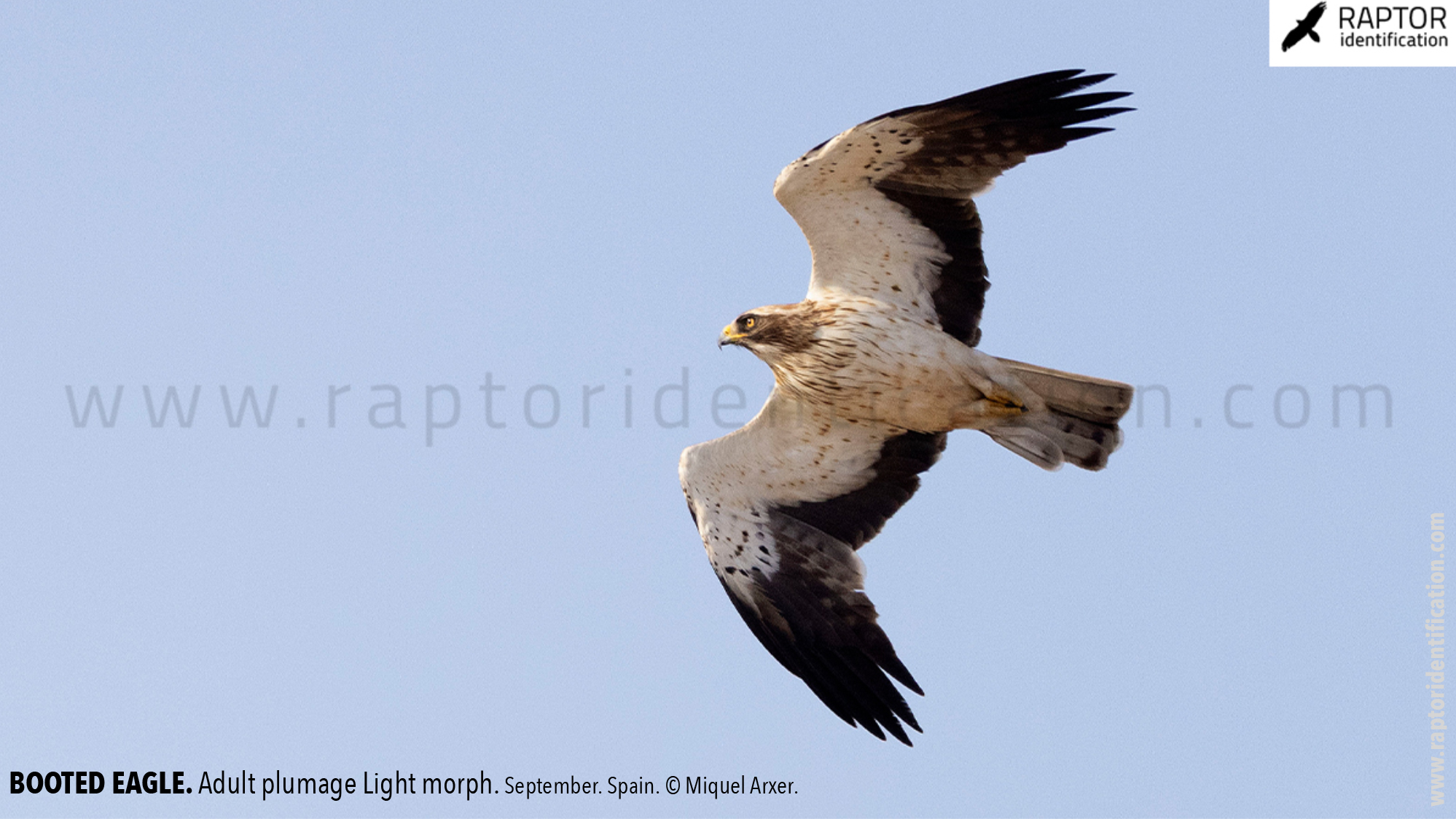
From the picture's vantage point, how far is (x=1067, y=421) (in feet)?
32.5

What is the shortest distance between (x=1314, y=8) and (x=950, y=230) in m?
→ 4.53

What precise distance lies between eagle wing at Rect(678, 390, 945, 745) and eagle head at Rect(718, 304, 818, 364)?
560mm

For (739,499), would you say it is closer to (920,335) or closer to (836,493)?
(836,493)

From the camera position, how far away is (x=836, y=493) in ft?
35.6

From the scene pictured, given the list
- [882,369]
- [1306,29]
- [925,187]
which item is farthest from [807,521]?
[1306,29]

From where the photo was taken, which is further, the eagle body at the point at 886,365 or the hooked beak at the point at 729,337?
the hooked beak at the point at 729,337

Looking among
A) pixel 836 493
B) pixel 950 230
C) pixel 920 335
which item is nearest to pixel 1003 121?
pixel 950 230

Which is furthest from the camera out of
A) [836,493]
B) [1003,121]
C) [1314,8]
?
[1314,8]

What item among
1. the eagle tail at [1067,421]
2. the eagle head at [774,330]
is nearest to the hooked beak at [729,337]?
the eagle head at [774,330]

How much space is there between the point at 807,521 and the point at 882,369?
5.24 feet

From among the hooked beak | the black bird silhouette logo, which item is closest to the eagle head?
the hooked beak

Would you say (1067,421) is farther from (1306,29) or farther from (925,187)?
(1306,29)

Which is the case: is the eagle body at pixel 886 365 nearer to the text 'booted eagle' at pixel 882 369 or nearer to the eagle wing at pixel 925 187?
the text 'booted eagle' at pixel 882 369

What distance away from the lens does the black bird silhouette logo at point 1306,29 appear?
1195 cm
